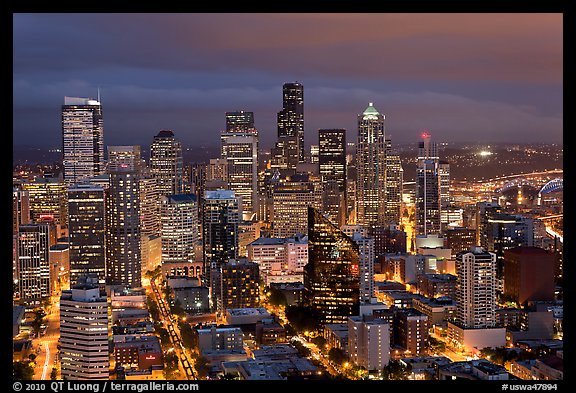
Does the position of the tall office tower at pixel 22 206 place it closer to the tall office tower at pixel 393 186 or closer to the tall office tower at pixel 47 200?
the tall office tower at pixel 47 200

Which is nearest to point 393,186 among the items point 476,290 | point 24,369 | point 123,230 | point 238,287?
point 123,230

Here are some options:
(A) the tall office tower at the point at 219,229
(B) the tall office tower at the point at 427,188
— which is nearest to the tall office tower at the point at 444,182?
(B) the tall office tower at the point at 427,188

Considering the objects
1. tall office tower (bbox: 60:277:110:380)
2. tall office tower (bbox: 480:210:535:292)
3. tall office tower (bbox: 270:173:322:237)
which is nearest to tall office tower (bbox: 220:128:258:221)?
tall office tower (bbox: 270:173:322:237)

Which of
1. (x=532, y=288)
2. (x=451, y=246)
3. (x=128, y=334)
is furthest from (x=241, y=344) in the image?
(x=451, y=246)

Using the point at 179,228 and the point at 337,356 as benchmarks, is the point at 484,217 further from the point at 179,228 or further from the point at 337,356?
the point at 337,356

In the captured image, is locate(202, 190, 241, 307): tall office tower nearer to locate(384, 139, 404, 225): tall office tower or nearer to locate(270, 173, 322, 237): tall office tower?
locate(270, 173, 322, 237): tall office tower
